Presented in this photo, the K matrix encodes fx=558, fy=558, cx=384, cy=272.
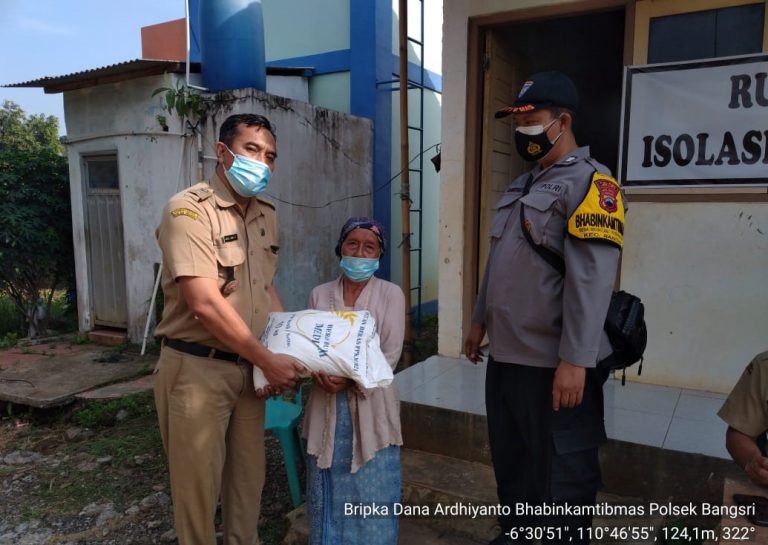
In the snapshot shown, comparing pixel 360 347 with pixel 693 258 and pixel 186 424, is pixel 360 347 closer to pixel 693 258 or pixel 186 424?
pixel 186 424

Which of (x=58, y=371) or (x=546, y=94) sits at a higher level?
(x=546, y=94)

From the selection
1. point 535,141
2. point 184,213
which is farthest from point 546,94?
point 184,213

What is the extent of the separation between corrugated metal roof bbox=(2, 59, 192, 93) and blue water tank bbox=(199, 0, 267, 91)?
0.31m

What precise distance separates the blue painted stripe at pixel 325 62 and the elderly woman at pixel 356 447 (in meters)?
5.43

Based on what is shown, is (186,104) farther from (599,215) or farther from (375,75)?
(599,215)

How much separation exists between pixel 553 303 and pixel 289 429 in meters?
1.66

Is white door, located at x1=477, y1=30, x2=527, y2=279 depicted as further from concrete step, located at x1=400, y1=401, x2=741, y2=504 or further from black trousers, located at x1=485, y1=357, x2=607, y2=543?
black trousers, located at x1=485, y1=357, x2=607, y2=543

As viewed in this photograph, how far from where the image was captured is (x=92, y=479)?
360 centimetres

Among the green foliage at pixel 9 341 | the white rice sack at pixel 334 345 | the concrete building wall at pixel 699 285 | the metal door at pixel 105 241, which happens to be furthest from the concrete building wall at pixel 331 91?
the white rice sack at pixel 334 345

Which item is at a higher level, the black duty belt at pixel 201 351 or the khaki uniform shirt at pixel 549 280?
the khaki uniform shirt at pixel 549 280

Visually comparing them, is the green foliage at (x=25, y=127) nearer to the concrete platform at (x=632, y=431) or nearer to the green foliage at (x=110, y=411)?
the green foliage at (x=110, y=411)

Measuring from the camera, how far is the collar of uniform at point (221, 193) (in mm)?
2172

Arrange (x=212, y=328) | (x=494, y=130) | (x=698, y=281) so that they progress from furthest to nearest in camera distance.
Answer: (x=494, y=130), (x=698, y=281), (x=212, y=328)

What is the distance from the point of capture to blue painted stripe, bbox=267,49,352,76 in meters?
7.11
